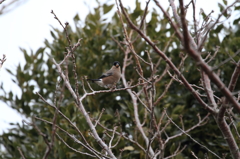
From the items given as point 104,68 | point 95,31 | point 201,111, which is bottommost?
point 201,111

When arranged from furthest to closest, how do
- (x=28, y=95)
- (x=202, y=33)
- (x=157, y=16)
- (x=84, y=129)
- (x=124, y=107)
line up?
1. (x=157, y=16)
2. (x=28, y=95)
3. (x=124, y=107)
4. (x=84, y=129)
5. (x=202, y=33)

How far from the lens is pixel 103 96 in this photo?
463cm

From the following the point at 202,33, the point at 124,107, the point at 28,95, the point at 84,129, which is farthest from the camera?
the point at 28,95

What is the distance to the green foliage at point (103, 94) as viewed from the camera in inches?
166

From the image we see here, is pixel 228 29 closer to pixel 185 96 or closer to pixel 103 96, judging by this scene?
pixel 185 96

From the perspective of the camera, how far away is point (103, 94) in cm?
461

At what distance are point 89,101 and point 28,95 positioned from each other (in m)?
0.85

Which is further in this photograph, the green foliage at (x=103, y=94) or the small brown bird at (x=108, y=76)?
the small brown bird at (x=108, y=76)

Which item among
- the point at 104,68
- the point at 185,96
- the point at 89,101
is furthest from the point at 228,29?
the point at 89,101

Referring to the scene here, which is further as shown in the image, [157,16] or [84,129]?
[157,16]

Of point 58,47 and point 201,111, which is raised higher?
point 58,47

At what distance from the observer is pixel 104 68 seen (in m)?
4.91

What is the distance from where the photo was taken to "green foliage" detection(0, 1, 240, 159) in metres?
4.21

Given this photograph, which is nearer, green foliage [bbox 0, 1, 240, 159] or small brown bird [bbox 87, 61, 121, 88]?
green foliage [bbox 0, 1, 240, 159]
